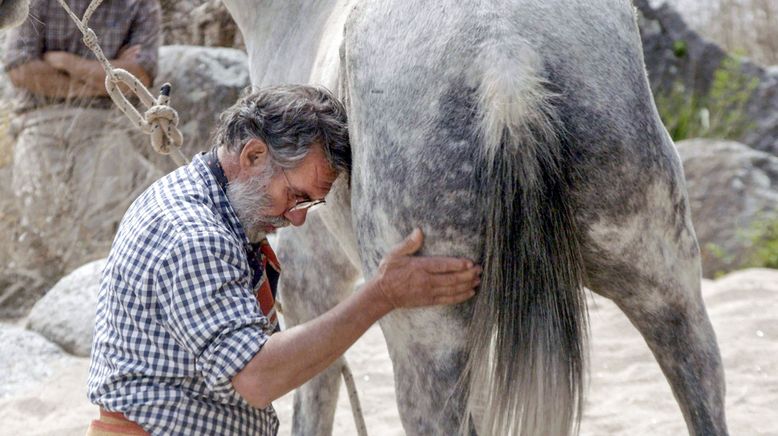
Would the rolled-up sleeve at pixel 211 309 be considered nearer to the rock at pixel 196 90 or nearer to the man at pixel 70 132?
the man at pixel 70 132

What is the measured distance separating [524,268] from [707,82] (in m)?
5.87

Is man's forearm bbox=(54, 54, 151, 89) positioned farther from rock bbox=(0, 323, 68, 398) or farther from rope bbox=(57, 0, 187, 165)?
rope bbox=(57, 0, 187, 165)

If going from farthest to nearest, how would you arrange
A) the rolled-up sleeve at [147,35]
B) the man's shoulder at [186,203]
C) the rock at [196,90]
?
1. the rock at [196,90]
2. the rolled-up sleeve at [147,35]
3. the man's shoulder at [186,203]

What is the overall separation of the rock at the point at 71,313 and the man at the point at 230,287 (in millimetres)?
2855

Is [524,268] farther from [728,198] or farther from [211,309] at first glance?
[728,198]

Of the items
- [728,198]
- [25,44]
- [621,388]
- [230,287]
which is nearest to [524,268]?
[230,287]

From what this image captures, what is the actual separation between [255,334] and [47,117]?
4062 mm

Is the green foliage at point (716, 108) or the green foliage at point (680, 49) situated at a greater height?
the green foliage at point (680, 49)

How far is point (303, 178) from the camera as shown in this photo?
2.16m

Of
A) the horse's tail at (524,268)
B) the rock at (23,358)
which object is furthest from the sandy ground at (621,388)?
the horse's tail at (524,268)

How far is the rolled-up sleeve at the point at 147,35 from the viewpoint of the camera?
5.56 meters

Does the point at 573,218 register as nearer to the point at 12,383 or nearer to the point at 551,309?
the point at 551,309

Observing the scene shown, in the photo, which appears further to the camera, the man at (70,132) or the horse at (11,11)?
the man at (70,132)

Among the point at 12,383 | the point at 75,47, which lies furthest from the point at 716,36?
the point at 12,383
